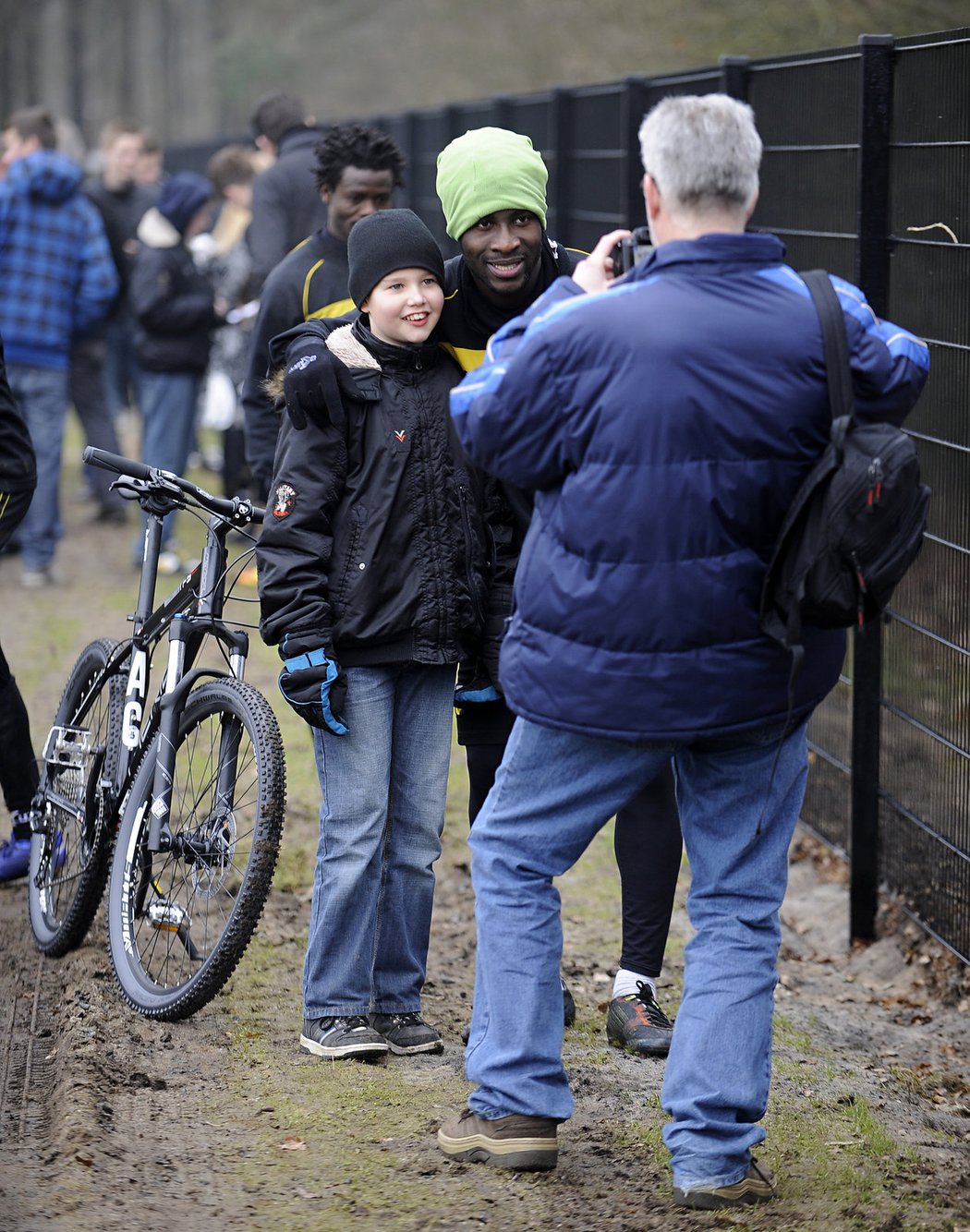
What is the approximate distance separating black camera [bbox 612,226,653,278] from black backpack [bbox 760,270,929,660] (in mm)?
410

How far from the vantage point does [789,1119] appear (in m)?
3.96

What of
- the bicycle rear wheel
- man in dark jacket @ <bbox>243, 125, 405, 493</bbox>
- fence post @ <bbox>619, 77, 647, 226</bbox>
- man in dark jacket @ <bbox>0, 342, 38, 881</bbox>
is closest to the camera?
the bicycle rear wheel

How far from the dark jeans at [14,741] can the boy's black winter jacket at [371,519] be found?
1.69 m

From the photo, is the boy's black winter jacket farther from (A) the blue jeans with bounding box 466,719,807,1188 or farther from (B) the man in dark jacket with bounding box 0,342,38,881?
(B) the man in dark jacket with bounding box 0,342,38,881

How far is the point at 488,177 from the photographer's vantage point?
3.93 meters

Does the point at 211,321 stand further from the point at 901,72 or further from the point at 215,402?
the point at 901,72

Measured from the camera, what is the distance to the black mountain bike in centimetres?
418

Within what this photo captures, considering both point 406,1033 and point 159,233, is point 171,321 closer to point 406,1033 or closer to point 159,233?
point 159,233

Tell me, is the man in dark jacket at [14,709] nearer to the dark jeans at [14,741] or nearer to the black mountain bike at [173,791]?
the dark jeans at [14,741]

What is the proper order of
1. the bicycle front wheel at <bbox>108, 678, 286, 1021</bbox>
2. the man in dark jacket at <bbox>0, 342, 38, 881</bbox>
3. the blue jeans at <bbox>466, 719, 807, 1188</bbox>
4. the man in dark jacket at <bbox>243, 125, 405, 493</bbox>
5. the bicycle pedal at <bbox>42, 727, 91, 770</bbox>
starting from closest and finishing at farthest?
the blue jeans at <bbox>466, 719, 807, 1188</bbox>
the bicycle front wheel at <bbox>108, 678, 286, 1021</bbox>
the bicycle pedal at <bbox>42, 727, 91, 770</bbox>
the man in dark jacket at <bbox>0, 342, 38, 881</bbox>
the man in dark jacket at <bbox>243, 125, 405, 493</bbox>

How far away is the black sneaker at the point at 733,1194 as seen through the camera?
131 inches

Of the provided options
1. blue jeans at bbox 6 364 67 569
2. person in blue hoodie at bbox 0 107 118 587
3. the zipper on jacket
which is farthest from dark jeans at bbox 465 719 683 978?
blue jeans at bbox 6 364 67 569

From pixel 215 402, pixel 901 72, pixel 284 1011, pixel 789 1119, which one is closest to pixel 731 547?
pixel 789 1119

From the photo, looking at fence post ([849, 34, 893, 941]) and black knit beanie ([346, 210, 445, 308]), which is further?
fence post ([849, 34, 893, 941])
